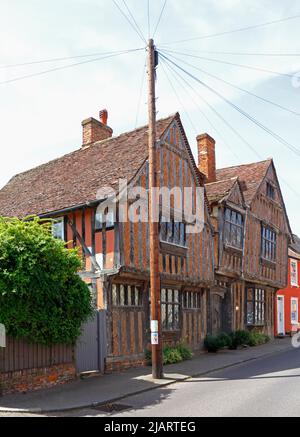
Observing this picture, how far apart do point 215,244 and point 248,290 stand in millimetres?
4736

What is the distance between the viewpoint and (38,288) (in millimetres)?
10453

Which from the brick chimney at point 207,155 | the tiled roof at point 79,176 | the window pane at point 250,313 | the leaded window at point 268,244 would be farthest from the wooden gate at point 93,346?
the leaded window at point 268,244

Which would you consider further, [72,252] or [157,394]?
[72,252]

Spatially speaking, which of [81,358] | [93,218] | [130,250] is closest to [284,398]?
[81,358]

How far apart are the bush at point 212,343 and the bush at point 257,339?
319cm

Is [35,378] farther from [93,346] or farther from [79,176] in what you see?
[79,176]

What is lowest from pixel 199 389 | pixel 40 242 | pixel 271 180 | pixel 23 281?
pixel 199 389

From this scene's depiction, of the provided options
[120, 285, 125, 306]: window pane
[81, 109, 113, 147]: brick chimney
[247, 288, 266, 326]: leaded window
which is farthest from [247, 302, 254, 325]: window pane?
[81, 109, 113, 147]: brick chimney

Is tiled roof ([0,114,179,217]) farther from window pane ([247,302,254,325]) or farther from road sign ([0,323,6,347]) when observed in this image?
window pane ([247,302,254,325])

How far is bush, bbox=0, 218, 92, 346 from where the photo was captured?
10.1 metres

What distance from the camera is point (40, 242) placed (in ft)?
35.4
